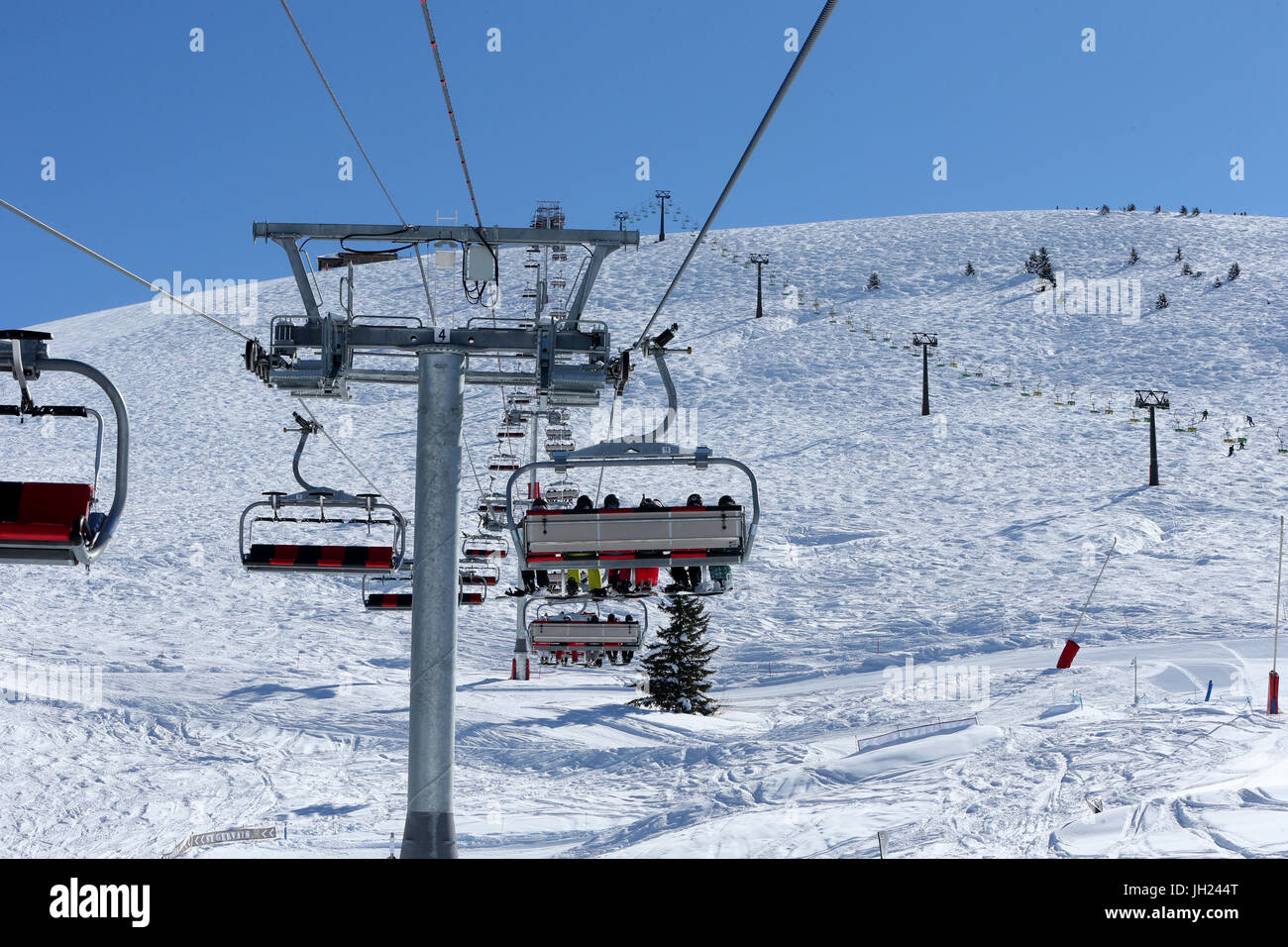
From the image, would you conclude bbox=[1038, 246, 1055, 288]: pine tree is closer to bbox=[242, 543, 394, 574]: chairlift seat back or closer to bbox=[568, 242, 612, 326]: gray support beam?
bbox=[568, 242, 612, 326]: gray support beam

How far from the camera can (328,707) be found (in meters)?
24.3

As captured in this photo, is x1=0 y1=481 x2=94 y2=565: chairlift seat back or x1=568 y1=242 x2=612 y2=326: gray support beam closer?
x1=0 y1=481 x2=94 y2=565: chairlift seat back

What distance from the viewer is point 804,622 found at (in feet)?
110

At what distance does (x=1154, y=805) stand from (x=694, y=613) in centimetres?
1474

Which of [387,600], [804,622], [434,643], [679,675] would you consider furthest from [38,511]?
[804,622]

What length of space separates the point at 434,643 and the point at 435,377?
237 cm

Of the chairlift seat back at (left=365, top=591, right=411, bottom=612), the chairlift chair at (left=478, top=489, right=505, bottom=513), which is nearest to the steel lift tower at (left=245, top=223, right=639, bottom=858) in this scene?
the chairlift chair at (left=478, top=489, right=505, bottom=513)

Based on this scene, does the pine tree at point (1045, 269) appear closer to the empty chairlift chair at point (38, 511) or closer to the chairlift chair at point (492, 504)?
the chairlift chair at point (492, 504)

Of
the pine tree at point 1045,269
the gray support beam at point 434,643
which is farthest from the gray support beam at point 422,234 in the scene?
the pine tree at point 1045,269

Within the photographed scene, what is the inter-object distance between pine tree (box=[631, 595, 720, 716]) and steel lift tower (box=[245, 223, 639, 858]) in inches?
631

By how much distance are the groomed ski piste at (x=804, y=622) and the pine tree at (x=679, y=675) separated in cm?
103

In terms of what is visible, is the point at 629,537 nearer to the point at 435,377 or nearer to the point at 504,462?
the point at 435,377

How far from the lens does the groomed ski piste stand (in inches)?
633
